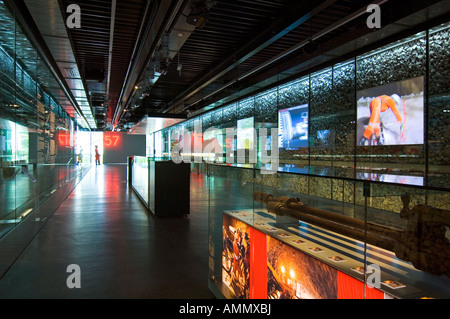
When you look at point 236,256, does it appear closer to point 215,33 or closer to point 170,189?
point 170,189

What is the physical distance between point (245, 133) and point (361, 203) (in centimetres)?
991

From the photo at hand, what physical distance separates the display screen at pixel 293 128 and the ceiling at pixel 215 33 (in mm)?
922

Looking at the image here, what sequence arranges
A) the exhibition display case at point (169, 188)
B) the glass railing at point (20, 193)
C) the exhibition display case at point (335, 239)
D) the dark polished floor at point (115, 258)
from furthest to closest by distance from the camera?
the exhibition display case at point (169, 188)
the glass railing at point (20, 193)
the dark polished floor at point (115, 258)
the exhibition display case at point (335, 239)

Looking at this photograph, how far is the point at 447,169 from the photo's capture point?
4.23 m

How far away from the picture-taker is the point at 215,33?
19.3ft

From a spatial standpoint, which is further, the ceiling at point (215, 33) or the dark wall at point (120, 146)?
the dark wall at point (120, 146)

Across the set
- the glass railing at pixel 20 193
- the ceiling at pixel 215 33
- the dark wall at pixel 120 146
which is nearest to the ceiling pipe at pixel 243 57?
the ceiling at pixel 215 33

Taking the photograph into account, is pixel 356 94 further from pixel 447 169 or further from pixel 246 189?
pixel 246 189

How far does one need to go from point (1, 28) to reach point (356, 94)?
223 inches

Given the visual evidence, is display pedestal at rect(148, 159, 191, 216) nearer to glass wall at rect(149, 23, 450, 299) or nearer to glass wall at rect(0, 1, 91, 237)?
glass wall at rect(0, 1, 91, 237)

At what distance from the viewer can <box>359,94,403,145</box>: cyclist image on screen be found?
496 cm

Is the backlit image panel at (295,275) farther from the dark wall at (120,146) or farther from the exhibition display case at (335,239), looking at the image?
the dark wall at (120,146)

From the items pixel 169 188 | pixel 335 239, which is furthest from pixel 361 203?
pixel 169 188

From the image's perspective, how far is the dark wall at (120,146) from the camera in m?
31.1
